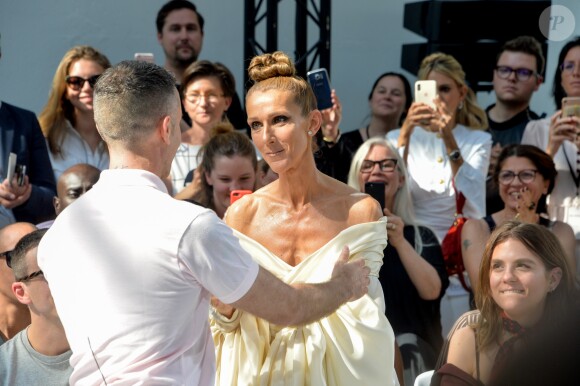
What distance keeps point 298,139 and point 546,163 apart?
263 centimetres

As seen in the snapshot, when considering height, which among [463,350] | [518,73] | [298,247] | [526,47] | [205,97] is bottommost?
[463,350]

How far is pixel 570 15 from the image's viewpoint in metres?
6.92

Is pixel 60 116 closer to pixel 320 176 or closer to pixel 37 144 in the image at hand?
pixel 37 144

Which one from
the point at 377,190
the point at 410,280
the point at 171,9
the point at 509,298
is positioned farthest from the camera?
the point at 171,9

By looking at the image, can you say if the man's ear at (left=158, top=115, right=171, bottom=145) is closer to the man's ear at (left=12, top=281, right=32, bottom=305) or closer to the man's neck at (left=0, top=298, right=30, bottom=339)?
the man's ear at (left=12, top=281, right=32, bottom=305)

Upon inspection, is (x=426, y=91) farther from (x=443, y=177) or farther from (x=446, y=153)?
(x=443, y=177)

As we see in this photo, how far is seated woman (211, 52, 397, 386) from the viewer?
132 inches

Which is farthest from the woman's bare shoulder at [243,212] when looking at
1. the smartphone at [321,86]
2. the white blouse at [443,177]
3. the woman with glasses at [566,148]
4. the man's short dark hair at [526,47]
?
the man's short dark hair at [526,47]

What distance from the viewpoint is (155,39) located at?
24.2 ft

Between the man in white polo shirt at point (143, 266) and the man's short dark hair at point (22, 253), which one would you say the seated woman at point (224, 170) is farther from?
the man in white polo shirt at point (143, 266)

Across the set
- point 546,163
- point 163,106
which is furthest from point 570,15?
point 163,106

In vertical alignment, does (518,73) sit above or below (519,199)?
above

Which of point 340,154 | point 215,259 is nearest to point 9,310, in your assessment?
point 215,259

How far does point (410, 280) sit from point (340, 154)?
3.98 feet
